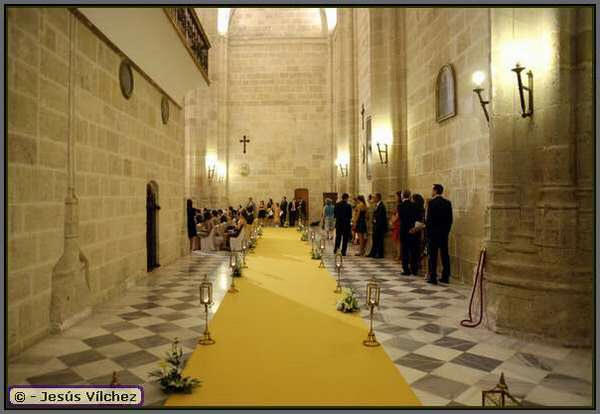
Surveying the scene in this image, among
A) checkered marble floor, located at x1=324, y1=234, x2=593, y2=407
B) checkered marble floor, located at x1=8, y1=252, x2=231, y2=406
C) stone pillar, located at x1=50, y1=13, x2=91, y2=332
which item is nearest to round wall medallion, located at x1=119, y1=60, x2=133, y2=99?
stone pillar, located at x1=50, y1=13, x2=91, y2=332

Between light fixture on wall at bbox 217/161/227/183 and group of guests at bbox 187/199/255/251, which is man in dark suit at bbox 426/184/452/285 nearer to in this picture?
group of guests at bbox 187/199/255/251

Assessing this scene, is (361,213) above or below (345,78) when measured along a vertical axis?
below

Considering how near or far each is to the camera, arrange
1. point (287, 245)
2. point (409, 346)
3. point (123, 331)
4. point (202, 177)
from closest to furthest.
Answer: point (409, 346), point (123, 331), point (287, 245), point (202, 177)

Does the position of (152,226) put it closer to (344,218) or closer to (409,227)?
(344,218)

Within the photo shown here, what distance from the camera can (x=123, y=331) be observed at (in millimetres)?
5254

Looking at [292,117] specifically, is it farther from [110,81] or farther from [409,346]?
[409,346]

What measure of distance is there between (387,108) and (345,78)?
8358 millimetres

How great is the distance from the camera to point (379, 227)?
1132cm

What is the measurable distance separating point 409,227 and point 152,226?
5.51m

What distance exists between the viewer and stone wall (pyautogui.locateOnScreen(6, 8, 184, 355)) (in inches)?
176

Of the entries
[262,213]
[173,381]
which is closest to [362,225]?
[173,381]

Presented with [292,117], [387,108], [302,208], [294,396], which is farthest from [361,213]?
[292,117]

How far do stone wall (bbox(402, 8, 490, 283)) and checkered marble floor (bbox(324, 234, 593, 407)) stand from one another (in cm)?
200

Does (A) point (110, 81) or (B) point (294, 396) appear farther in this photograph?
(A) point (110, 81)
